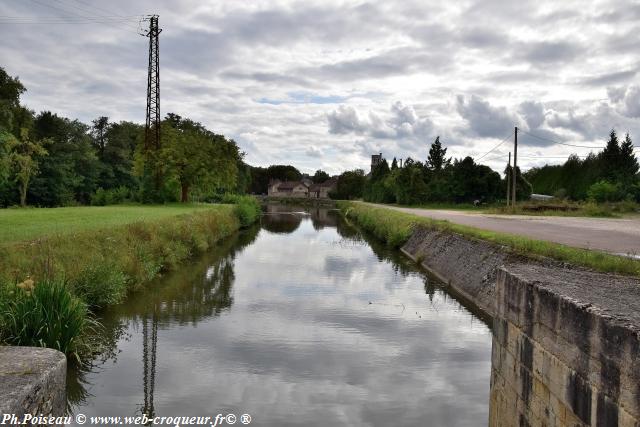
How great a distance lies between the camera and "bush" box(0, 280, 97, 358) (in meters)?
8.17

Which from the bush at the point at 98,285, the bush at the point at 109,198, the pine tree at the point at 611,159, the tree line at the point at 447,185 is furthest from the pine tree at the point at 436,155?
the bush at the point at 98,285

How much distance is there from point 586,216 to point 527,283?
96.9ft

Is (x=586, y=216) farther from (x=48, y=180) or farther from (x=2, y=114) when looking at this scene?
(x=48, y=180)

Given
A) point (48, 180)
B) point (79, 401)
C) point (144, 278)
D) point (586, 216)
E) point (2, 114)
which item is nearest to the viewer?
point (79, 401)

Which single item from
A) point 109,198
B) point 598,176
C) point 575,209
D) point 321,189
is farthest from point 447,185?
point 321,189

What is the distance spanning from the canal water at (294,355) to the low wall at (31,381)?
59.5 inches

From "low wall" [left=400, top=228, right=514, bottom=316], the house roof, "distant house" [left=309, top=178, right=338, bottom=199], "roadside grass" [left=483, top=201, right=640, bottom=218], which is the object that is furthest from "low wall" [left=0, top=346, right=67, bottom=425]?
the house roof

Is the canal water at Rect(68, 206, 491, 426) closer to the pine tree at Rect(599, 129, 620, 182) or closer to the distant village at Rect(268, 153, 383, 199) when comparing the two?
the pine tree at Rect(599, 129, 620, 182)

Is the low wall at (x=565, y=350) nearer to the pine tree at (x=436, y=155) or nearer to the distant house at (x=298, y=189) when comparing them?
the pine tree at (x=436, y=155)

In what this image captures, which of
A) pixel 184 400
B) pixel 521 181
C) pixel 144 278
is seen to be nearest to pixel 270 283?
pixel 144 278

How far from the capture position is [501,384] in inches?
275

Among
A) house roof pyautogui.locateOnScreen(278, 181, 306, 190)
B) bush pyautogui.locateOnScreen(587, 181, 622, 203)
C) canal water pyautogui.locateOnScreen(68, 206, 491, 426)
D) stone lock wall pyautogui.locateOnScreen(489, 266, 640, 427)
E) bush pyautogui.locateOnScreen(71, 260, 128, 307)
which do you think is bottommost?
canal water pyautogui.locateOnScreen(68, 206, 491, 426)

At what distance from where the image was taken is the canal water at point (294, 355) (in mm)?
8023

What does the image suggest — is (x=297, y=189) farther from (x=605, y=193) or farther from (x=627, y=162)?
(x=605, y=193)
